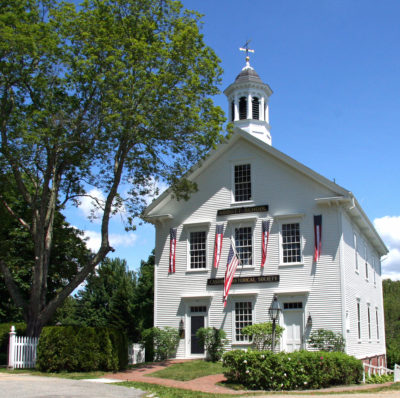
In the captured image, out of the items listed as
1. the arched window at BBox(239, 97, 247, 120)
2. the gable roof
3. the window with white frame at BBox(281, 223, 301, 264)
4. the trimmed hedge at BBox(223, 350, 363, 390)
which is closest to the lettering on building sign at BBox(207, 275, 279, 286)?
the window with white frame at BBox(281, 223, 301, 264)

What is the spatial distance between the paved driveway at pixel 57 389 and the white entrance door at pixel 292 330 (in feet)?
28.8

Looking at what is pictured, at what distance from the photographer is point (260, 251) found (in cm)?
2327

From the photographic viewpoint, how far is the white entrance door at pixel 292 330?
21.8m

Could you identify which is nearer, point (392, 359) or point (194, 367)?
point (194, 367)

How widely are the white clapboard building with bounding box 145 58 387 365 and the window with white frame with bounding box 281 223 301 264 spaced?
1.7 inches

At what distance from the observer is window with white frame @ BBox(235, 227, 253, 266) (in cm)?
2352

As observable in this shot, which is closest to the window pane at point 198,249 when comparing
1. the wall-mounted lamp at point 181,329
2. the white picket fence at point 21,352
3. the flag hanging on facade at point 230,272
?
the flag hanging on facade at point 230,272

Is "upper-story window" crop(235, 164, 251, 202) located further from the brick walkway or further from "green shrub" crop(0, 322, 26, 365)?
"green shrub" crop(0, 322, 26, 365)

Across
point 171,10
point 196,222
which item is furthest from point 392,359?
point 171,10

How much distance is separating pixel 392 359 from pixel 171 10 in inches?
1017

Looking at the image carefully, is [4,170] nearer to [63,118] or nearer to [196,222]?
[63,118]

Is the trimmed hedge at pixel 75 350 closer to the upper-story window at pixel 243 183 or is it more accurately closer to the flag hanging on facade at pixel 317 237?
the upper-story window at pixel 243 183

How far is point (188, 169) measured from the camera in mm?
23516

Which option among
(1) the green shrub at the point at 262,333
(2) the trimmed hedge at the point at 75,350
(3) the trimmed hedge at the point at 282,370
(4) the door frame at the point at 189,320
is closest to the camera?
(3) the trimmed hedge at the point at 282,370
